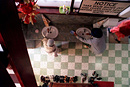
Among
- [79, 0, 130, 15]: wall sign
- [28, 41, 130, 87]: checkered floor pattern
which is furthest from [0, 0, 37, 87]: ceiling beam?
[28, 41, 130, 87]: checkered floor pattern

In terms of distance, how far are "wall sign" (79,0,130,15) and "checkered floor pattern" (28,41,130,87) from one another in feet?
6.14

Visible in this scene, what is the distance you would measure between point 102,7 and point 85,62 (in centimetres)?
249

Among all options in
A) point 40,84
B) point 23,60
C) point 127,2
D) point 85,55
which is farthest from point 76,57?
point 23,60

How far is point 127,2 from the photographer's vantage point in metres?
1.99

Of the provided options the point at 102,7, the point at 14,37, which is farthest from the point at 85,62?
the point at 14,37

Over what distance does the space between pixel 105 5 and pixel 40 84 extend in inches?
146

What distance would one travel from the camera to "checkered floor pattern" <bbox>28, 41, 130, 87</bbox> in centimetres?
413

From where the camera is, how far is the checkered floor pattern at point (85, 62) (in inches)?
163

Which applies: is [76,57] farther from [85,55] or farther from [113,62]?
[113,62]

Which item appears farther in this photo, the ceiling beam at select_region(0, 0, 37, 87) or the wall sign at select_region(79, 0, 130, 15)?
the wall sign at select_region(79, 0, 130, 15)

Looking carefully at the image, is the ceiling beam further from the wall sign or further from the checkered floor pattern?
the checkered floor pattern

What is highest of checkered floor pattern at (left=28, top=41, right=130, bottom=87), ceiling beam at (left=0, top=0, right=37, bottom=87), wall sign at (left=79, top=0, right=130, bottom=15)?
wall sign at (left=79, top=0, right=130, bottom=15)

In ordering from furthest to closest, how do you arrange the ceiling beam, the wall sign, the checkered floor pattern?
the checkered floor pattern, the wall sign, the ceiling beam

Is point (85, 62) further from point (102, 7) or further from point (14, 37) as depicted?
point (14, 37)
